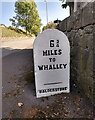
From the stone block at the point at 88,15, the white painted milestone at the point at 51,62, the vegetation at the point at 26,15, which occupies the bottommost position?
the white painted milestone at the point at 51,62

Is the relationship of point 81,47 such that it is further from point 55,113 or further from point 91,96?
point 55,113

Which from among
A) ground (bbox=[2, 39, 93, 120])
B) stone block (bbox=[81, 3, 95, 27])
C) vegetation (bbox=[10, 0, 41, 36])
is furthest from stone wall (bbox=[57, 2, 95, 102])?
vegetation (bbox=[10, 0, 41, 36])

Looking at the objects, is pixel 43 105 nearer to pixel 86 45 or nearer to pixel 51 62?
pixel 51 62

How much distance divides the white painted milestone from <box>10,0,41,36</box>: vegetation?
31788 mm

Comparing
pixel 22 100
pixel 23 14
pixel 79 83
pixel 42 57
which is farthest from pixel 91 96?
pixel 23 14

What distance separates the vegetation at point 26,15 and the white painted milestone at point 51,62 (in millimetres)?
31788

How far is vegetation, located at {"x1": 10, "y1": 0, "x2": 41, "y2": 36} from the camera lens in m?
30.0

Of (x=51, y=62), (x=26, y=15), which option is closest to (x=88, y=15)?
(x=51, y=62)

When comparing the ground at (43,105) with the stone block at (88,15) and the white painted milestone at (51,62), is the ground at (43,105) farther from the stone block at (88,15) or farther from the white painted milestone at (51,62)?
the stone block at (88,15)

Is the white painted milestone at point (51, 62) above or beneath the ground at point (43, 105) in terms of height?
above

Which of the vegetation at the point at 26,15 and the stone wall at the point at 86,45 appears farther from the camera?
the vegetation at the point at 26,15

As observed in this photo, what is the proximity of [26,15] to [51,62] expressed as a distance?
32859 millimetres

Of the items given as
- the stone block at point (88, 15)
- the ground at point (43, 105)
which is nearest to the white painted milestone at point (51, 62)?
the ground at point (43, 105)

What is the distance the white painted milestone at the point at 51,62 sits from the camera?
2.18 m
